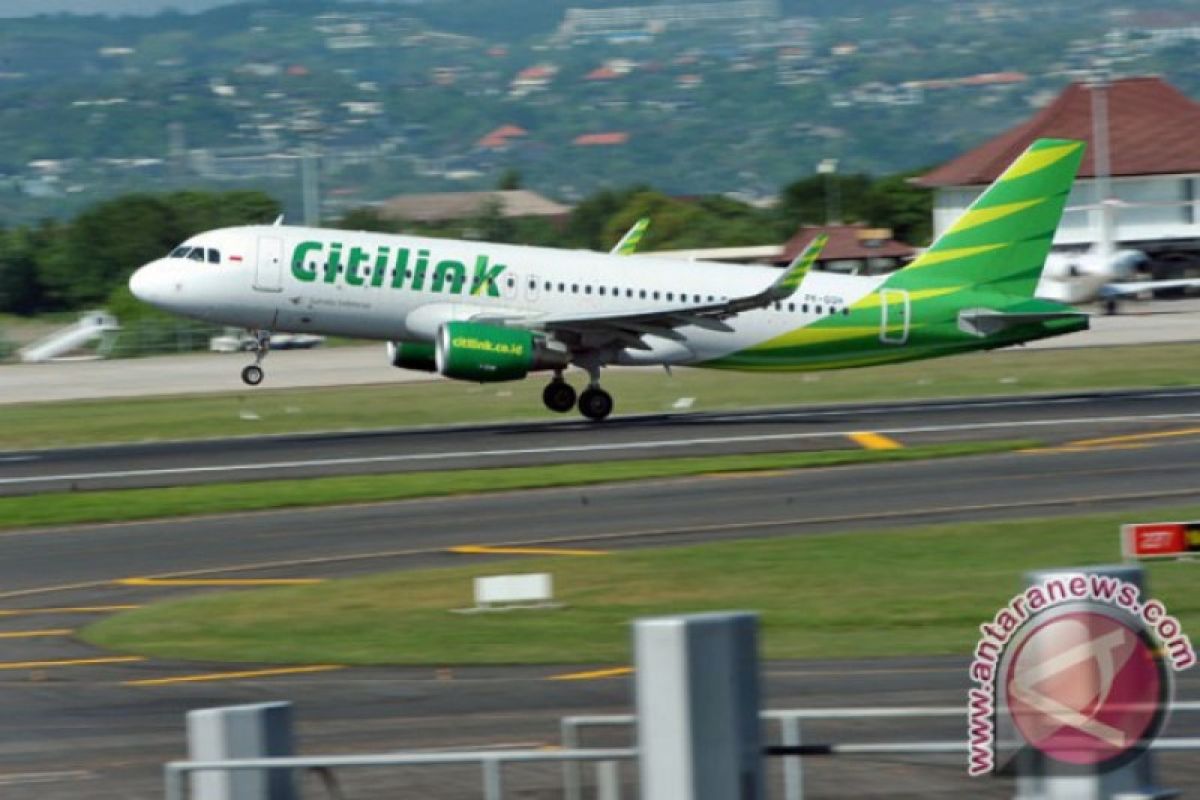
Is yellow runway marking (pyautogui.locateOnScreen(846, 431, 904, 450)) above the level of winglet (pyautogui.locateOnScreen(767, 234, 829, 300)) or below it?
below

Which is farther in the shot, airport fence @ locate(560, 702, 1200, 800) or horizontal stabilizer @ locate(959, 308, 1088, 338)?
horizontal stabilizer @ locate(959, 308, 1088, 338)

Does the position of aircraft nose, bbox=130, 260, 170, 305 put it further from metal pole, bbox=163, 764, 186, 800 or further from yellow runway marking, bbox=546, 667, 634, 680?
metal pole, bbox=163, 764, 186, 800

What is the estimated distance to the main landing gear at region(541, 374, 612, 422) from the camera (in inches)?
1850

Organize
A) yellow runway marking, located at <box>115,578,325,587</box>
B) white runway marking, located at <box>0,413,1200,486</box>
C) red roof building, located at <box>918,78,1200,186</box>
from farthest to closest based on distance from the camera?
red roof building, located at <box>918,78,1200,186</box> < white runway marking, located at <box>0,413,1200,486</box> < yellow runway marking, located at <box>115,578,325,587</box>

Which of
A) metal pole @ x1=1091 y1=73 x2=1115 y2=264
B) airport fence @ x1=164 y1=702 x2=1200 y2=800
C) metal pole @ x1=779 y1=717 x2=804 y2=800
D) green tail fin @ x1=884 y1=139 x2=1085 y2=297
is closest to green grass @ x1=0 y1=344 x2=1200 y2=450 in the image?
green tail fin @ x1=884 y1=139 x2=1085 y2=297

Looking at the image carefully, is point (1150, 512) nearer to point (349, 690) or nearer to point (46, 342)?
point (349, 690)

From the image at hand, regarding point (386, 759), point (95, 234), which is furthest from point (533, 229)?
point (386, 759)

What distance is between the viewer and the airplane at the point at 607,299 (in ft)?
148

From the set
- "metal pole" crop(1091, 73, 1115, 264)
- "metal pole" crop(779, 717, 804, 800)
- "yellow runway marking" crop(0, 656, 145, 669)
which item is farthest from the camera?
"metal pole" crop(1091, 73, 1115, 264)

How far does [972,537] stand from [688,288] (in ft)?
63.8

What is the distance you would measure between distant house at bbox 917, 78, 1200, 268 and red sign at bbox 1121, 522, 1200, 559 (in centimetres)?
9790

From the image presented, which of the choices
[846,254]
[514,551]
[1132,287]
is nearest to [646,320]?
[514,551]

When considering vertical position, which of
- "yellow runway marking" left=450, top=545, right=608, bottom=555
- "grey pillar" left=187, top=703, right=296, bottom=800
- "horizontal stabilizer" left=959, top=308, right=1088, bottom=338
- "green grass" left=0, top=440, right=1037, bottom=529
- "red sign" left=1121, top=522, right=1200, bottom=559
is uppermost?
"horizontal stabilizer" left=959, top=308, right=1088, bottom=338

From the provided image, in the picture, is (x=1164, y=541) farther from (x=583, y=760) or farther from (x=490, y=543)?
(x=583, y=760)
